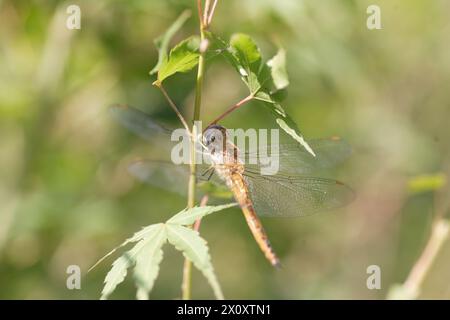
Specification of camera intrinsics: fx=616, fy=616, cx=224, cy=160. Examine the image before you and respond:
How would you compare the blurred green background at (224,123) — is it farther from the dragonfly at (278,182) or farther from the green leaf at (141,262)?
the green leaf at (141,262)

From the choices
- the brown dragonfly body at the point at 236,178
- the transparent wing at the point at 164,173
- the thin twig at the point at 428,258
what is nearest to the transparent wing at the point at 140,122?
the transparent wing at the point at 164,173

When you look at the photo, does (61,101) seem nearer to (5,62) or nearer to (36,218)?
(5,62)

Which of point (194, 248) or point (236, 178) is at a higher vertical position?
point (236, 178)

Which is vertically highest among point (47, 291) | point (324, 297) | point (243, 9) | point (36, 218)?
point (243, 9)

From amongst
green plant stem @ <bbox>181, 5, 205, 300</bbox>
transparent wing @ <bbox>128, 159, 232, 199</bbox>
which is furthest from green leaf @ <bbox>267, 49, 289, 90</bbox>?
transparent wing @ <bbox>128, 159, 232, 199</bbox>

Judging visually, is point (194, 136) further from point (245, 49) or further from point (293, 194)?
point (293, 194)

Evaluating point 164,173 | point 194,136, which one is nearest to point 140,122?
point 164,173

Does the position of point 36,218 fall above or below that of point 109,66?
below
